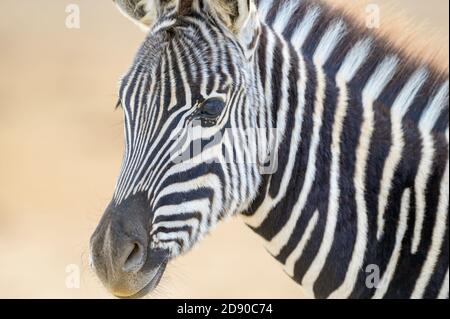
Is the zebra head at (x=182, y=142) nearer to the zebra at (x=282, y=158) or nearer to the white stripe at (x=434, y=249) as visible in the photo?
the zebra at (x=282, y=158)

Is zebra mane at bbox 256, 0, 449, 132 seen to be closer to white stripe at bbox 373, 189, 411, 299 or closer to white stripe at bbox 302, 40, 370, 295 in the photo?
white stripe at bbox 302, 40, 370, 295

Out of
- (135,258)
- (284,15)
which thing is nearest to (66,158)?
(284,15)

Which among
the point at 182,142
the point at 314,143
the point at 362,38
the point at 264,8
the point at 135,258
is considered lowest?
the point at 135,258

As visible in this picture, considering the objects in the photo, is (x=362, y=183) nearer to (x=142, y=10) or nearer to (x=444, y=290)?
(x=444, y=290)

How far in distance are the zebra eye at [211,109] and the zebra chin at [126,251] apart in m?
0.57

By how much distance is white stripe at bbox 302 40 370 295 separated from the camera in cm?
447

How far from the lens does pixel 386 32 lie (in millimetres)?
4852

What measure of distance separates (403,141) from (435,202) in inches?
16.2

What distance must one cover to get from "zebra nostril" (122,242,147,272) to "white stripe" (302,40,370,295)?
41.8 inches

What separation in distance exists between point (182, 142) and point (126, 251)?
2.22 feet

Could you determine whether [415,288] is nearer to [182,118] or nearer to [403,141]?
[403,141]

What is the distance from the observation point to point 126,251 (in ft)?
13.5

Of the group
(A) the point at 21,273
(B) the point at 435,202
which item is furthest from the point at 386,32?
(A) the point at 21,273

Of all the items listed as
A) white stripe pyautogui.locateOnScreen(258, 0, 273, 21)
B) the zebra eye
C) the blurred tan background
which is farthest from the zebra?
the blurred tan background
